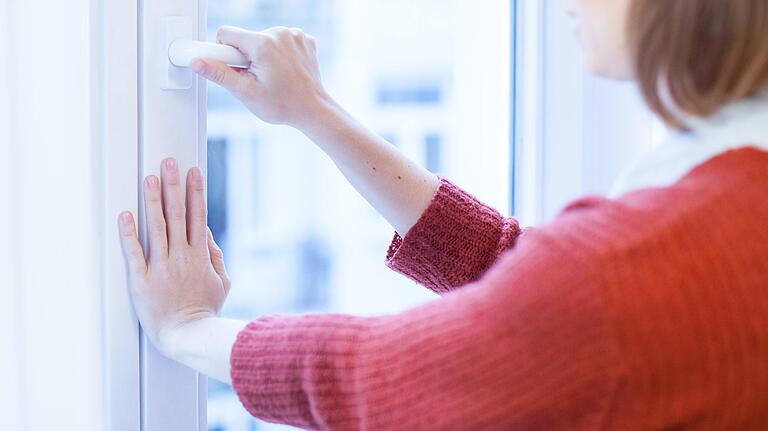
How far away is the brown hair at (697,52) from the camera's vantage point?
2.10 ft

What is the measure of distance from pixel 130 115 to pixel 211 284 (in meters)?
0.16

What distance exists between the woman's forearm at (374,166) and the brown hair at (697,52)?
312 millimetres

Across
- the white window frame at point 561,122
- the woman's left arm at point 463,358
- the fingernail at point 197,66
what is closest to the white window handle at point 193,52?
the fingernail at point 197,66

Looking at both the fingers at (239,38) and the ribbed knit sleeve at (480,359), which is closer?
the ribbed knit sleeve at (480,359)

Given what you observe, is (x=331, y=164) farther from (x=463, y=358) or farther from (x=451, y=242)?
(x=463, y=358)

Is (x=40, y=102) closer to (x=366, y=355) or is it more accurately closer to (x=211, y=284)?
(x=211, y=284)

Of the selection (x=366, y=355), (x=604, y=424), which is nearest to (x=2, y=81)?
(x=366, y=355)

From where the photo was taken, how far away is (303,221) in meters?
1.08

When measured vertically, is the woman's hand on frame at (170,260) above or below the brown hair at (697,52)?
below

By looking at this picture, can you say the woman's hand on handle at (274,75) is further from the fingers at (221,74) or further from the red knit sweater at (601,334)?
the red knit sweater at (601,334)

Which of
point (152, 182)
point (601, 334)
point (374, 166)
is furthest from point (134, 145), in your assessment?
point (601, 334)

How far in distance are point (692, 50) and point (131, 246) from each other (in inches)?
17.8

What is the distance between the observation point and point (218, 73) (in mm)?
775

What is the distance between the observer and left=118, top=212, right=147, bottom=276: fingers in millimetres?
757
